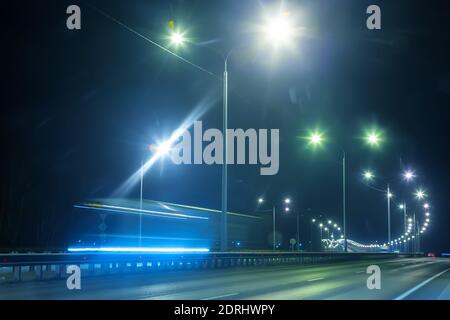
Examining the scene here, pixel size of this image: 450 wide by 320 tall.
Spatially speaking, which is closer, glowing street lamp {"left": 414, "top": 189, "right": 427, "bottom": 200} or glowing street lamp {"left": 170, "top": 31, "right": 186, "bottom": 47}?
glowing street lamp {"left": 170, "top": 31, "right": 186, "bottom": 47}

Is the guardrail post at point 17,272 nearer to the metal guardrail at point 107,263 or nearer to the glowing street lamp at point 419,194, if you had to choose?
the metal guardrail at point 107,263

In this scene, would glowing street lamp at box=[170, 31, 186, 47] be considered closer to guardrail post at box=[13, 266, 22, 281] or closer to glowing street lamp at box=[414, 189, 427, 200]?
guardrail post at box=[13, 266, 22, 281]

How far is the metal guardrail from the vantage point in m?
22.4

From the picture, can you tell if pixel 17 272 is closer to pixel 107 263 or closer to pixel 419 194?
pixel 107 263

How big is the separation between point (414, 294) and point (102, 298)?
8232mm

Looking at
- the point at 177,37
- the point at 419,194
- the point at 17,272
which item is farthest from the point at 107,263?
the point at 419,194

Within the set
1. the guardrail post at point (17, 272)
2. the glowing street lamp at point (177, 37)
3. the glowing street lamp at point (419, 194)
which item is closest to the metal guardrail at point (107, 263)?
the guardrail post at point (17, 272)

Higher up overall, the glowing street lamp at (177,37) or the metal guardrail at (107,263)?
the glowing street lamp at (177,37)

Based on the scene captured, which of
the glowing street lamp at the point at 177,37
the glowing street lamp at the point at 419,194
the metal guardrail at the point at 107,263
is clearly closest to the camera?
the metal guardrail at the point at 107,263

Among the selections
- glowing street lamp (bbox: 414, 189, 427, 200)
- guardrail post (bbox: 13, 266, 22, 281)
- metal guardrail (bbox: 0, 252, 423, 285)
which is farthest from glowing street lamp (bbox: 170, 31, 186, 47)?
glowing street lamp (bbox: 414, 189, 427, 200)

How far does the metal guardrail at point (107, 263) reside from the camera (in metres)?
22.4

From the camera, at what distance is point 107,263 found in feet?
86.7
